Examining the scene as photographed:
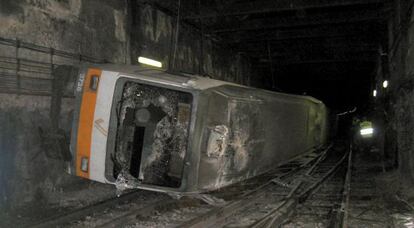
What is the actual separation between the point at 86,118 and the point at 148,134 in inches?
41.0

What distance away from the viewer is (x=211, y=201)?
21.5 ft

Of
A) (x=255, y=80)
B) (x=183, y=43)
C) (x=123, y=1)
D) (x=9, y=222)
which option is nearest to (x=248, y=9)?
(x=183, y=43)

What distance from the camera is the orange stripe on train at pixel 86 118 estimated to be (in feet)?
17.6

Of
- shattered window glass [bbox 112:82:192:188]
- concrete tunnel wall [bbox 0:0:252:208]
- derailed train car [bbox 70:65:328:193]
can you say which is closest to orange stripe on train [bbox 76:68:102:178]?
derailed train car [bbox 70:65:328:193]

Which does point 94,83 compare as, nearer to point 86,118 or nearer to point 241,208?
point 86,118

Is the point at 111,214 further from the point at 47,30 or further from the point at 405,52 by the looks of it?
the point at 405,52

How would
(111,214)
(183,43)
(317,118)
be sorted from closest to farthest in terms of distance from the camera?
(111,214)
(183,43)
(317,118)

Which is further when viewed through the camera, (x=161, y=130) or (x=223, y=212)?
(x=161, y=130)

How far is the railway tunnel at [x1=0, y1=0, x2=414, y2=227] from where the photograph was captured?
5.39 meters

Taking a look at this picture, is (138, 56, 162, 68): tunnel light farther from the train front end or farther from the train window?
the train window

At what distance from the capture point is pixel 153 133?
19.7 ft

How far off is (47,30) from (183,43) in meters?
5.44

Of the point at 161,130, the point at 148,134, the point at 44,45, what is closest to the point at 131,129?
the point at 148,134

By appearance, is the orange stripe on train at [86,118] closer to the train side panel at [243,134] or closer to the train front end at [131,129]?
the train front end at [131,129]
